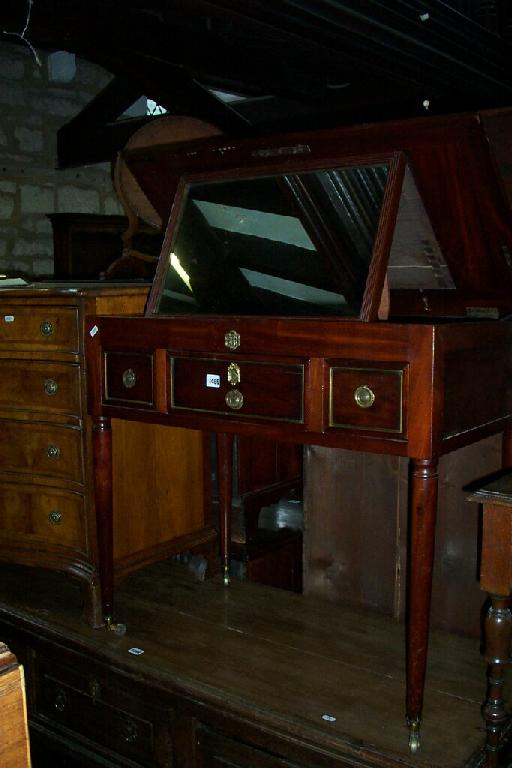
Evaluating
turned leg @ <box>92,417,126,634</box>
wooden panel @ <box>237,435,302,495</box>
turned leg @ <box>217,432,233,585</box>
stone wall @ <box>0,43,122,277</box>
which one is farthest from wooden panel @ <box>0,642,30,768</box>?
stone wall @ <box>0,43,122,277</box>

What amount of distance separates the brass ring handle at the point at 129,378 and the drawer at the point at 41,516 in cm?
46

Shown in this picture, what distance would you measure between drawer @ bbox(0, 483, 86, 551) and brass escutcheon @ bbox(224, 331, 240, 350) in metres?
0.80

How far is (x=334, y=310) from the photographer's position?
1799mm

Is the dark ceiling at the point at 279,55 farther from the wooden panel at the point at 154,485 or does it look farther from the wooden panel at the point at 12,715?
the wooden panel at the point at 12,715

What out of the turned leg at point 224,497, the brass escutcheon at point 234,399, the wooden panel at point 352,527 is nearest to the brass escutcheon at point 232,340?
the brass escutcheon at point 234,399

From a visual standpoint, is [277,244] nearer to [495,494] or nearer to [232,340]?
[232,340]

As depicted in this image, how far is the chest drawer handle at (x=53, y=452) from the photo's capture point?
2.34 m

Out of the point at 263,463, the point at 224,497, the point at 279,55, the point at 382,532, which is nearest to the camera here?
the point at 382,532

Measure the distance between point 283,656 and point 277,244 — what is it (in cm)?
114

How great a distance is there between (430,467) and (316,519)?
3.35 feet

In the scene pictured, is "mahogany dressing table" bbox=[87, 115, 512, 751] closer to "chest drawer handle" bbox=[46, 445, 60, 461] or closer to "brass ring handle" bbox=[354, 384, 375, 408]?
"brass ring handle" bbox=[354, 384, 375, 408]

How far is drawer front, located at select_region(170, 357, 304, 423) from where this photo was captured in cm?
174

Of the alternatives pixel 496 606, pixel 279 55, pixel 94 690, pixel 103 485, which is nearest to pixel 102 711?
pixel 94 690

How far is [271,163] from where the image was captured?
2020 mm
